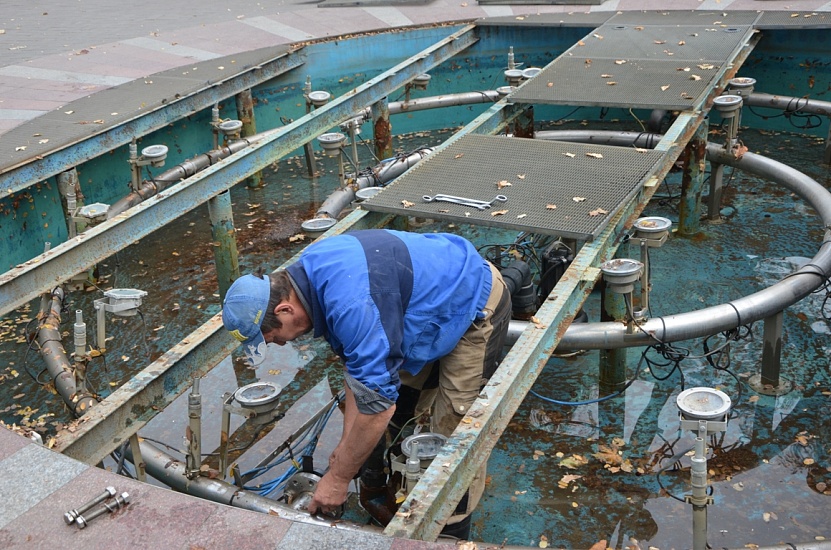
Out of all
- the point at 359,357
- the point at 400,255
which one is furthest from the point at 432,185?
the point at 359,357

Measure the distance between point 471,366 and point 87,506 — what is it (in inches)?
81.8

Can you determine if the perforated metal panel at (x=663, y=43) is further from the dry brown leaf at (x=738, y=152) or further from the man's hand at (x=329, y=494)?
the man's hand at (x=329, y=494)

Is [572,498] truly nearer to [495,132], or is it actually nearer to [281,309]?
[281,309]

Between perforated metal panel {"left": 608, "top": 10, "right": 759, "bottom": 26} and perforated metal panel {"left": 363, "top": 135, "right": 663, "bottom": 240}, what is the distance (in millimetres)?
4681

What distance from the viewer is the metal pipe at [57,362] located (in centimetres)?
562

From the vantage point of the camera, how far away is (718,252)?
8898 mm

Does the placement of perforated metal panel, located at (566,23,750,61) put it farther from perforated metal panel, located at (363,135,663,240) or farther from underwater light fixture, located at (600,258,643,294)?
underwater light fixture, located at (600,258,643,294)

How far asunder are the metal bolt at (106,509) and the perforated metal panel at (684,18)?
372 inches

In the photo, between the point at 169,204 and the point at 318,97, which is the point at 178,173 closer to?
the point at 318,97

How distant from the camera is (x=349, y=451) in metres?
4.11

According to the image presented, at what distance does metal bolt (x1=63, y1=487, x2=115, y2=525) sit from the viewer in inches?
142

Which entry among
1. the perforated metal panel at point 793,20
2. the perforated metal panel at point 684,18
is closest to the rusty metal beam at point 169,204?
the perforated metal panel at point 684,18

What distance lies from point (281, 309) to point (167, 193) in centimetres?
334

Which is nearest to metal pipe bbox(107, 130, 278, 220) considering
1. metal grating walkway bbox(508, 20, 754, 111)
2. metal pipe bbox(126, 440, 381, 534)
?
metal grating walkway bbox(508, 20, 754, 111)
